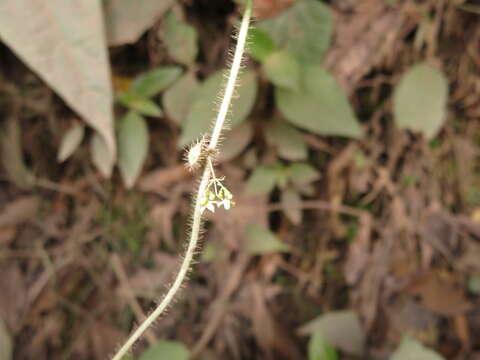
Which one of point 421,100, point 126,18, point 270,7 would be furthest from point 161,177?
point 421,100

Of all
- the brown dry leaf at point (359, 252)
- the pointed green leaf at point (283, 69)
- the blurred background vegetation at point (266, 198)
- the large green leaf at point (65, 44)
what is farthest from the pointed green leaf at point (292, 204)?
the large green leaf at point (65, 44)

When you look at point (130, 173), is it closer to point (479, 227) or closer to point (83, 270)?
point (83, 270)

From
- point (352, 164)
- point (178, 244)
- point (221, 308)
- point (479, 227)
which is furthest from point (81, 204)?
point (479, 227)

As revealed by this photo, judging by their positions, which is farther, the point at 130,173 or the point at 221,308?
the point at 221,308

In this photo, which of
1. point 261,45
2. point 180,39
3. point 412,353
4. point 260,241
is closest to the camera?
point 412,353

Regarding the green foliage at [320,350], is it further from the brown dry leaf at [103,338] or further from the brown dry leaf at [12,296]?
the brown dry leaf at [12,296]

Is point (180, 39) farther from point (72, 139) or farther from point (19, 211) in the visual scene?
point (19, 211)

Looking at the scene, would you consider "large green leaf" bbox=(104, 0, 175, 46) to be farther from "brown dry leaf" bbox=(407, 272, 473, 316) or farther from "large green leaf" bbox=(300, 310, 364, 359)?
"brown dry leaf" bbox=(407, 272, 473, 316)
